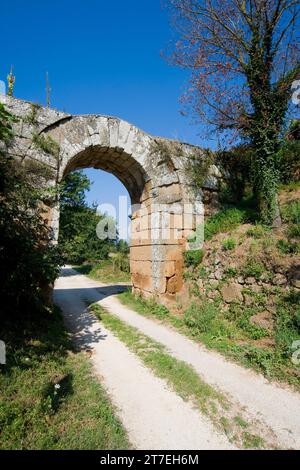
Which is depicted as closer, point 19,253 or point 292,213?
point 19,253

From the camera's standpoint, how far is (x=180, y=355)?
4.38 metres

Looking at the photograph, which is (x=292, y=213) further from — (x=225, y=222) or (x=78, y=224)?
(x=78, y=224)

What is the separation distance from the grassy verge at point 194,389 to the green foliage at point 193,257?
101 inches

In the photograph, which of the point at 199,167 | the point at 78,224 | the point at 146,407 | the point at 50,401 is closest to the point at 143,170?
the point at 199,167

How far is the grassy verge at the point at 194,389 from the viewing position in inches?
102

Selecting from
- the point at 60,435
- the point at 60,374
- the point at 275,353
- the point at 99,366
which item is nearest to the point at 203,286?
the point at 275,353

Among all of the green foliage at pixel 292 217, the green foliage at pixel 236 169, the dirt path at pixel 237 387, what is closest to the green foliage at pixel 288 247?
the green foliage at pixel 292 217

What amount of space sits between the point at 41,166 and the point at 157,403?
213 inches

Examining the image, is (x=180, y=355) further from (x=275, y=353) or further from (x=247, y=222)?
(x=247, y=222)

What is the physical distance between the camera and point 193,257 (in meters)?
7.08

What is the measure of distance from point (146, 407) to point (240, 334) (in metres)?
2.57

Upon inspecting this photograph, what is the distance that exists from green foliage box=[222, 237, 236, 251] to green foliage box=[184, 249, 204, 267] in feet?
2.77

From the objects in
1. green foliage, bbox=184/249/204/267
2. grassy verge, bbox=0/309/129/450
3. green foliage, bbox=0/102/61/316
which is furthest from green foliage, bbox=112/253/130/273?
grassy verge, bbox=0/309/129/450

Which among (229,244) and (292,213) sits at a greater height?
(292,213)
